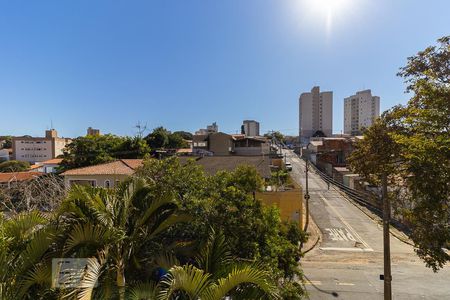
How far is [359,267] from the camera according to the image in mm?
16688

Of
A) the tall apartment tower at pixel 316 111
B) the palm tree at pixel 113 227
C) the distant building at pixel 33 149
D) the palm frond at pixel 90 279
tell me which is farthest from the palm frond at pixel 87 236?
the tall apartment tower at pixel 316 111

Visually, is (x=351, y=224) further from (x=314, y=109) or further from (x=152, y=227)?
(x=314, y=109)

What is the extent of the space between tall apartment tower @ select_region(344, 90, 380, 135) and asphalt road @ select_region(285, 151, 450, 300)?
85.1 meters

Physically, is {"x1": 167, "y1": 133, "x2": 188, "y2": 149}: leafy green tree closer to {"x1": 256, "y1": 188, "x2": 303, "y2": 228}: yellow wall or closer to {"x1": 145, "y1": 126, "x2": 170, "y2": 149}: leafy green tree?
{"x1": 145, "y1": 126, "x2": 170, "y2": 149}: leafy green tree

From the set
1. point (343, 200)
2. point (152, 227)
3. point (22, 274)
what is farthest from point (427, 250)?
point (343, 200)

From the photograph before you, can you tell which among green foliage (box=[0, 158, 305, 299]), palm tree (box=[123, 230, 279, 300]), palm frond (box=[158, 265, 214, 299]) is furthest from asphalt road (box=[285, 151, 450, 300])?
palm frond (box=[158, 265, 214, 299])

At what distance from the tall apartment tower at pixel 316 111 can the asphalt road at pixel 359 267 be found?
91.9m

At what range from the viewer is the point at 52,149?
82188mm

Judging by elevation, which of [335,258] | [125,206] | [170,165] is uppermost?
[170,165]

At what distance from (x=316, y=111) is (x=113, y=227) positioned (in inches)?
4665

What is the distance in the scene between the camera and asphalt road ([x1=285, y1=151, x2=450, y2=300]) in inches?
522

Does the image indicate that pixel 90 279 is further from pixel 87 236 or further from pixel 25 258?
pixel 25 258

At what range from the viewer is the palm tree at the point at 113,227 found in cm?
535

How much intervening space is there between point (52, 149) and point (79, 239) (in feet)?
296
